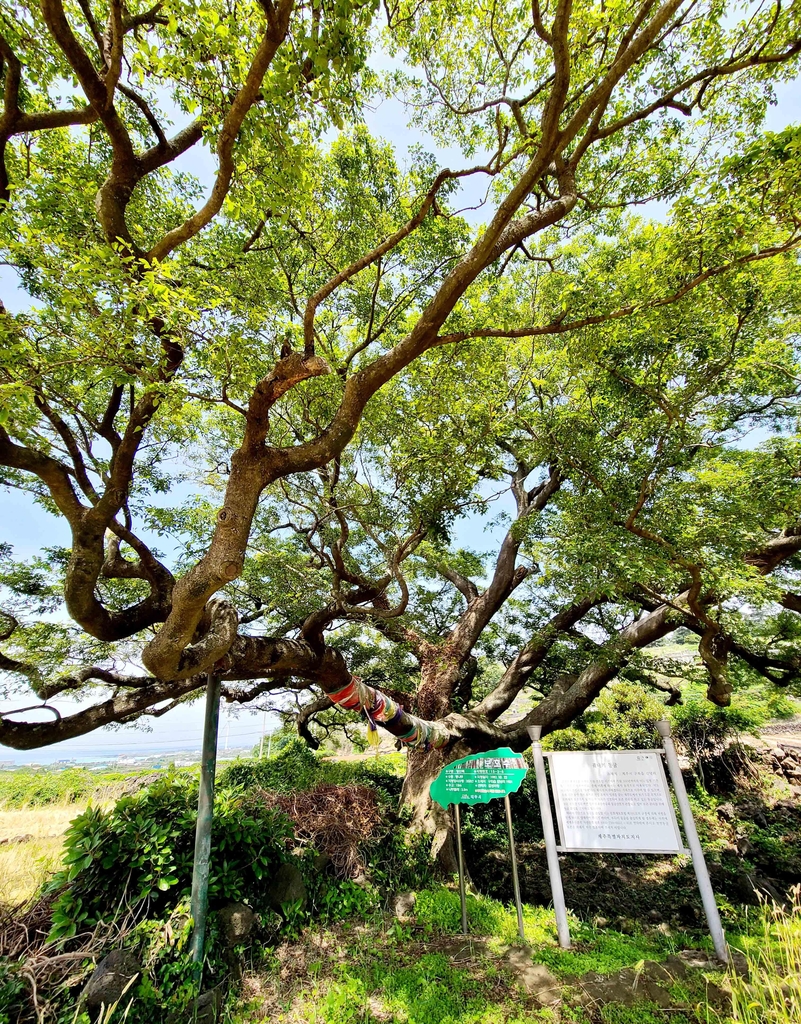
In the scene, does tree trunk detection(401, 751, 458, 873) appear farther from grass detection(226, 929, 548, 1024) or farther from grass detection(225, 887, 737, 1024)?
grass detection(226, 929, 548, 1024)

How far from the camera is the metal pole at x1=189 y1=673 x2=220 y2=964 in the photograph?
3240 millimetres

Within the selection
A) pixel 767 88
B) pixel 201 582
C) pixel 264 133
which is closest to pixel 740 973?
pixel 201 582

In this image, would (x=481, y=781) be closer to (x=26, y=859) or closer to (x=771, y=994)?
(x=771, y=994)

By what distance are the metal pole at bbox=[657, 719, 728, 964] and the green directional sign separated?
54.4 inches

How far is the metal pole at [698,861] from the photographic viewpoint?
3.69m

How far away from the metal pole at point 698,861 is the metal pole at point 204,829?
3944 millimetres

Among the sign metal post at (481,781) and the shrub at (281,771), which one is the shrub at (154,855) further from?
the shrub at (281,771)

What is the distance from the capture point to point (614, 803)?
14.1 ft

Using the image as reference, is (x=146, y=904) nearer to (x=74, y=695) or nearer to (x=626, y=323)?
(x=74, y=695)

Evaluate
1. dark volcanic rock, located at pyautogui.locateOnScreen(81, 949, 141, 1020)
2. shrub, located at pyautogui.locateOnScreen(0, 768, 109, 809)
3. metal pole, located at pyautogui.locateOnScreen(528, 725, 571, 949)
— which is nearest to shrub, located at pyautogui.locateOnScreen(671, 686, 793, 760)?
metal pole, located at pyautogui.locateOnScreen(528, 725, 571, 949)

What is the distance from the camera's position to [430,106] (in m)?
5.00

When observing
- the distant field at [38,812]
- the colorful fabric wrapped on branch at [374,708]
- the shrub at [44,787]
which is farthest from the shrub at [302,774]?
the shrub at [44,787]

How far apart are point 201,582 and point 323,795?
156 inches

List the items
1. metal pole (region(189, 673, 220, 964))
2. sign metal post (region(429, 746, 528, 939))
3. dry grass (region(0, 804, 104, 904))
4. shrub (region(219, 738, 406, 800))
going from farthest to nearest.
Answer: shrub (region(219, 738, 406, 800)) < sign metal post (region(429, 746, 528, 939)) < dry grass (region(0, 804, 104, 904)) < metal pole (region(189, 673, 220, 964))
